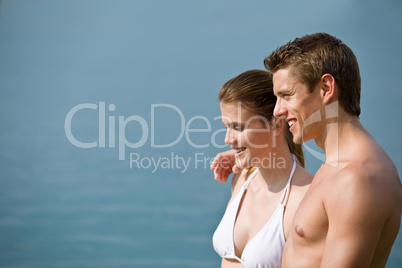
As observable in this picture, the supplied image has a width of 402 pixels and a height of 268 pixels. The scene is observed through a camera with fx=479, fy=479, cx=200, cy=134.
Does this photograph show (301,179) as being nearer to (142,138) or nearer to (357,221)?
(357,221)

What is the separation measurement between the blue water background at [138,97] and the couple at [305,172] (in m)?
5.69

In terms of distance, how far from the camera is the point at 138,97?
12.1 metres

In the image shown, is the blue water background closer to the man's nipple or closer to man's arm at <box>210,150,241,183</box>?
man's arm at <box>210,150,241,183</box>

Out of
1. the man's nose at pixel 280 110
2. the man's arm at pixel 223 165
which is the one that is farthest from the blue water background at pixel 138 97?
the man's nose at pixel 280 110

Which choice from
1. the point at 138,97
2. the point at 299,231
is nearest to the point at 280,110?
the point at 299,231

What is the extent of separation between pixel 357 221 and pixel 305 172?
0.78 meters

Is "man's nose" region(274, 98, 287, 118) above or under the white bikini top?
above

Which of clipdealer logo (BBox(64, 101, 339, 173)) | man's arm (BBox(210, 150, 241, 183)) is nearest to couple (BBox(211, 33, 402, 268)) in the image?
man's arm (BBox(210, 150, 241, 183))

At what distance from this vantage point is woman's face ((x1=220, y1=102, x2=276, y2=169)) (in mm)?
1878

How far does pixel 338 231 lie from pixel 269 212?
0.75 metres

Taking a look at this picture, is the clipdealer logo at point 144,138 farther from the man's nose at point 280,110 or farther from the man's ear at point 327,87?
the man's ear at point 327,87

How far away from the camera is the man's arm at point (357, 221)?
112 cm

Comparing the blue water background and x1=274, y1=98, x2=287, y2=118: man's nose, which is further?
the blue water background

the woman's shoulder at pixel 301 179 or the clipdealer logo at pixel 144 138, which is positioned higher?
the clipdealer logo at pixel 144 138
